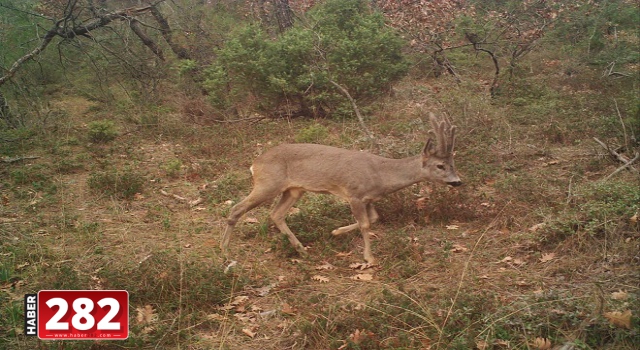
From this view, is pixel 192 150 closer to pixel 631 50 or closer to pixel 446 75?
pixel 446 75

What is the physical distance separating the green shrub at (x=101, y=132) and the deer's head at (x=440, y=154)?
7.64m

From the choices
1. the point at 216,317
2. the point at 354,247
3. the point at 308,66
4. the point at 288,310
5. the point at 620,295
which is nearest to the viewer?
the point at 620,295

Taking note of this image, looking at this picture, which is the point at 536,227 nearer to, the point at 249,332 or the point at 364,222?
the point at 364,222

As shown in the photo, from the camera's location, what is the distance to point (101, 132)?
1241 cm

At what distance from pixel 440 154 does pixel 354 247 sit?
164 centimetres

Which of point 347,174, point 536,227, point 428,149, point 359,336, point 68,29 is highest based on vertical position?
point 68,29

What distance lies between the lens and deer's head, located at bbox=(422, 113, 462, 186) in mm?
7328

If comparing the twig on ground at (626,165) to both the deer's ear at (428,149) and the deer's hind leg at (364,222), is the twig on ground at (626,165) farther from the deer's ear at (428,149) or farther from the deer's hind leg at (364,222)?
the deer's hind leg at (364,222)

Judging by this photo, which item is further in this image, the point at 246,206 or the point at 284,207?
the point at 284,207

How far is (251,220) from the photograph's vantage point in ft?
29.2

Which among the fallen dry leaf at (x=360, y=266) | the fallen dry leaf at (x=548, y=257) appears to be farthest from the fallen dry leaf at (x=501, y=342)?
the fallen dry leaf at (x=360, y=266)

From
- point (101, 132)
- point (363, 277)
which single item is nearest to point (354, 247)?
point (363, 277)

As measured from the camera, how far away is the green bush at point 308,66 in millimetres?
13258

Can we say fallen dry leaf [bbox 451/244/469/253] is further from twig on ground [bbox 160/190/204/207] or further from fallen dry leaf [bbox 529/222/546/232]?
twig on ground [bbox 160/190/204/207]
